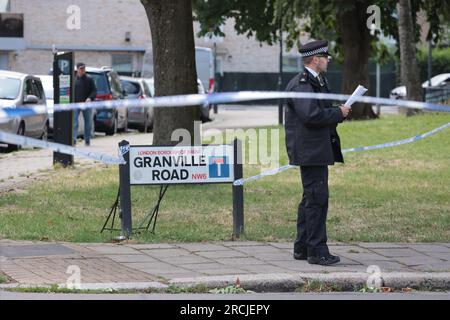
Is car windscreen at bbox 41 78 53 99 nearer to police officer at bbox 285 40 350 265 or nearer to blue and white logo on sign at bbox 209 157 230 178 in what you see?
blue and white logo on sign at bbox 209 157 230 178

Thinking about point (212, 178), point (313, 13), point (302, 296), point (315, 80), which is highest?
point (313, 13)

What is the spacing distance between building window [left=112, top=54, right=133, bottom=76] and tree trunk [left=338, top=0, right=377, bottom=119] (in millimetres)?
27262

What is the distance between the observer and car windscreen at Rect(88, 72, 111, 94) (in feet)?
92.6

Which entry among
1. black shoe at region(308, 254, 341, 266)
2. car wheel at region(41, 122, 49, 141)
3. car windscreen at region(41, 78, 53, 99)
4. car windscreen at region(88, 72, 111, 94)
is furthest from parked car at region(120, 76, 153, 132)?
black shoe at region(308, 254, 341, 266)

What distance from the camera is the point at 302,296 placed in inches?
339

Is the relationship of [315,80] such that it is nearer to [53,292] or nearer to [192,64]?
[53,292]

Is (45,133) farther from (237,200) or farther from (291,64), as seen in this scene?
(291,64)

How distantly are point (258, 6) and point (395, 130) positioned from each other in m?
10.0

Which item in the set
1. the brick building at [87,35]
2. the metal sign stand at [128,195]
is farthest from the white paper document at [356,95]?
the brick building at [87,35]

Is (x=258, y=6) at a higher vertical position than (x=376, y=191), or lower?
higher

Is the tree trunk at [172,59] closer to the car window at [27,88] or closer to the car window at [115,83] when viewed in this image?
the car window at [27,88]
